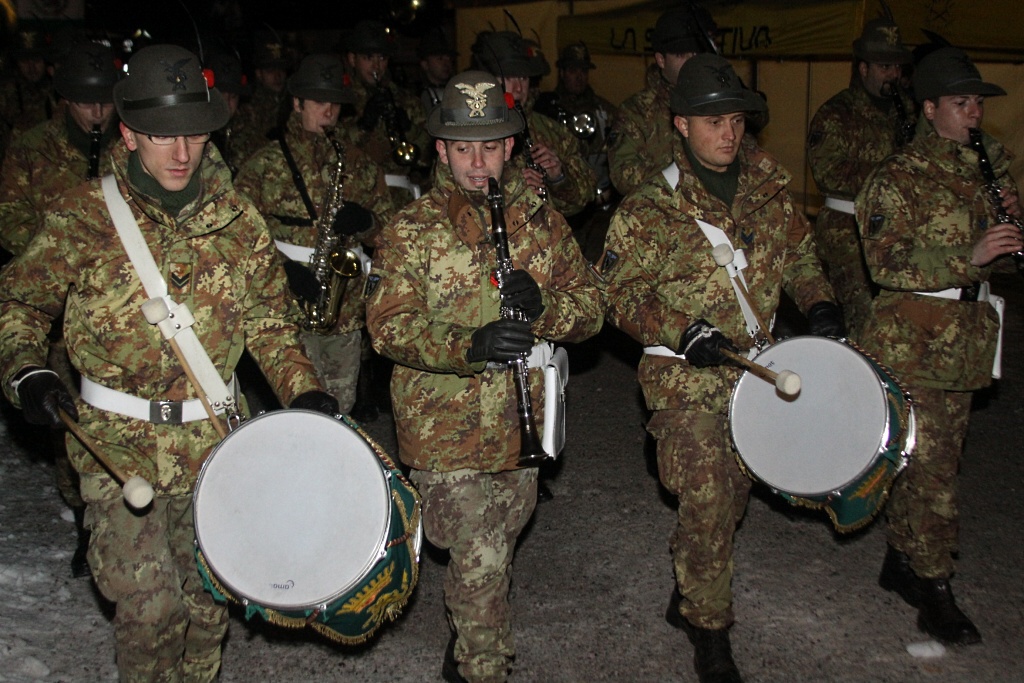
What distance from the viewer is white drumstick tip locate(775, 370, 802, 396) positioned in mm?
3873

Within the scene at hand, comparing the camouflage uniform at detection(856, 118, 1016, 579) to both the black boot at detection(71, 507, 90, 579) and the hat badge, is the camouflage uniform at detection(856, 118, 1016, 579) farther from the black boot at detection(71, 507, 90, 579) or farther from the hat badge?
the black boot at detection(71, 507, 90, 579)

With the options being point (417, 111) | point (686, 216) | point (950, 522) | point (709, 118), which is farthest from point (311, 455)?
point (417, 111)

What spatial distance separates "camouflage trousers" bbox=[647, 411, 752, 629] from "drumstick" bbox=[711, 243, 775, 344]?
42 cm

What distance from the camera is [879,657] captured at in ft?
15.3

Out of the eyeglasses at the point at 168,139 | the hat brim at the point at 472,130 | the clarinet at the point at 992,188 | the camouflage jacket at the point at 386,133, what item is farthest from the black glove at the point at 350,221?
the clarinet at the point at 992,188

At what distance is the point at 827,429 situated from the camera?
165 inches

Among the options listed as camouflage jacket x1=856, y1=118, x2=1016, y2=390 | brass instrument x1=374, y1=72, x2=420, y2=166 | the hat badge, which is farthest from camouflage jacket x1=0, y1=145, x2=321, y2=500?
brass instrument x1=374, y1=72, x2=420, y2=166

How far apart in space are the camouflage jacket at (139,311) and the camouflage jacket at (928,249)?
2.75 meters

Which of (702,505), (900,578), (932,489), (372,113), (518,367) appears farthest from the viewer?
(372,113)

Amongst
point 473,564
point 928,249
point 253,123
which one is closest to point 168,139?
point 473,564

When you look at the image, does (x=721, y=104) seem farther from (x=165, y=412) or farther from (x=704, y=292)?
(x=165, y=412)

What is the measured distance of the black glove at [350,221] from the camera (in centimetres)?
652

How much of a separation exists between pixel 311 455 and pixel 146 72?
1505 mm

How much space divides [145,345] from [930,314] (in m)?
3.49
